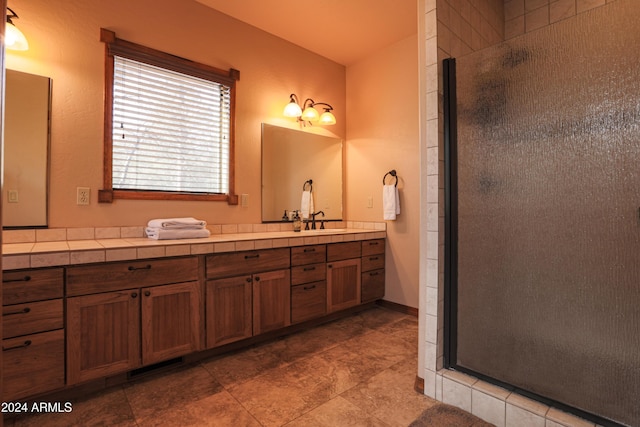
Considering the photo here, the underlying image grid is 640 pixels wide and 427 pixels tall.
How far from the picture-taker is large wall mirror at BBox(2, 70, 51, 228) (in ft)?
6.42

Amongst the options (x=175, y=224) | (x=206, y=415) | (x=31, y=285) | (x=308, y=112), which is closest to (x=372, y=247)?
(x=308, y=112)

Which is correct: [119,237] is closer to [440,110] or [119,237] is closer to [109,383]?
[109,383]

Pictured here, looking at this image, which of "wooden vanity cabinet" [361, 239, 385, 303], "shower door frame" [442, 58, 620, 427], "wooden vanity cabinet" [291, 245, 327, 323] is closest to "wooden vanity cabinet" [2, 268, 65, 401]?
"wooden vanity cabinet" [291, 245, 327, 323]

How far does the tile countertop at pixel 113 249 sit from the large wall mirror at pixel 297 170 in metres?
0.70

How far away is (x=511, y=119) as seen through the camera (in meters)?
1.57

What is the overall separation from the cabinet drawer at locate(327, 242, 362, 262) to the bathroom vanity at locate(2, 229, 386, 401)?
0.21 ft

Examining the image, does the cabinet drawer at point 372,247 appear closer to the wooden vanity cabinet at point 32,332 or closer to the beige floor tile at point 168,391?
the beige floor tile at point 168,391

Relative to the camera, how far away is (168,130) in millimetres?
2559

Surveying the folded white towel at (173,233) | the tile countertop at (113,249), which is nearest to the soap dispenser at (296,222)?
the tile countertop at (113,249)

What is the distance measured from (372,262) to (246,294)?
1.44 meters

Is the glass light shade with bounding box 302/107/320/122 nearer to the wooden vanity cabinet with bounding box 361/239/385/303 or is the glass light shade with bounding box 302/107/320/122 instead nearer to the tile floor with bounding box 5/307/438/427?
the wooden vanity cabinet with bounding box 361/239/385/303

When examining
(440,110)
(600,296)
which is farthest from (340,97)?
(600,296)

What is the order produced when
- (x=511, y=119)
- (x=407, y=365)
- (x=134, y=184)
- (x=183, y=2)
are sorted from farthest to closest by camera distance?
(x=183, y=2) → (x=134, y=184) → (x=407, y=365) → (x=511, y=119)

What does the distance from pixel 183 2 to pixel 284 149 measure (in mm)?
1452
